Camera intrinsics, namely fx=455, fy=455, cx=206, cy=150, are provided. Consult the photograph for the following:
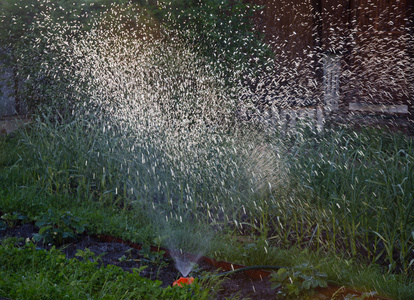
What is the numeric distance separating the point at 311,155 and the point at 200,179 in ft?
3.37

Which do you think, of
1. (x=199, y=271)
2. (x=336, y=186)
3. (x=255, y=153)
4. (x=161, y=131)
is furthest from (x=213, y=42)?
(x=199, y=271)

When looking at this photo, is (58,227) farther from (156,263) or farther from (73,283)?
(73,283)

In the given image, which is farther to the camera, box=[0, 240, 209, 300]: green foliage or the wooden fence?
the wooden fence

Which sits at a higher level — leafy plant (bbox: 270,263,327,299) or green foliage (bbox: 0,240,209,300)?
green foliage (bbox: 0,240,209,300)

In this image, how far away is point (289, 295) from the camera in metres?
2.50

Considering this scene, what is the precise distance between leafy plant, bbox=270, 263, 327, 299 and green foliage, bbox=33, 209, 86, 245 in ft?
5.25

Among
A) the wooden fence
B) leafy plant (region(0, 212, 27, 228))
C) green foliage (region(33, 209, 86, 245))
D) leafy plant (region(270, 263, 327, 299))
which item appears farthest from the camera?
the wooden fence

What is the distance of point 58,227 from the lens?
3475 millimetres

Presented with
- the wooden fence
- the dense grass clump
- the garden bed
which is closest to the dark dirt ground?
the garden bed

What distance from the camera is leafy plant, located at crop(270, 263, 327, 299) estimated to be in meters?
2.46

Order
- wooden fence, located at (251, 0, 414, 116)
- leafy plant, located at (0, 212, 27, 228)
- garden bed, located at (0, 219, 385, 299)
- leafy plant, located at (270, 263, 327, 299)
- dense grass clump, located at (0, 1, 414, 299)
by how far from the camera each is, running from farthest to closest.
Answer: wooden fence, located at (251, 0, 414, 116), leafy plant, located at (0, 212, 27, 228), dense grass clump, located at (0, 1, 414, 299), garden bed, located at (0, 219, 385, 299), leafy plant, located at (270, 263, 327, 299)

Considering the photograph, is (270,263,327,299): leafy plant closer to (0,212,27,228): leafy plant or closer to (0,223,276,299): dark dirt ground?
(0,223,276,299): dark dirt ground

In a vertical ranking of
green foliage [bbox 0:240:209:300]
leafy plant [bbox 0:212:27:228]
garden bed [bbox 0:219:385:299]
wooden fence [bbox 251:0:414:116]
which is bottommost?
garden bed [bbox 0:219:385:299]

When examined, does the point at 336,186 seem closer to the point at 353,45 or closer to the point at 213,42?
the point at 213,42
